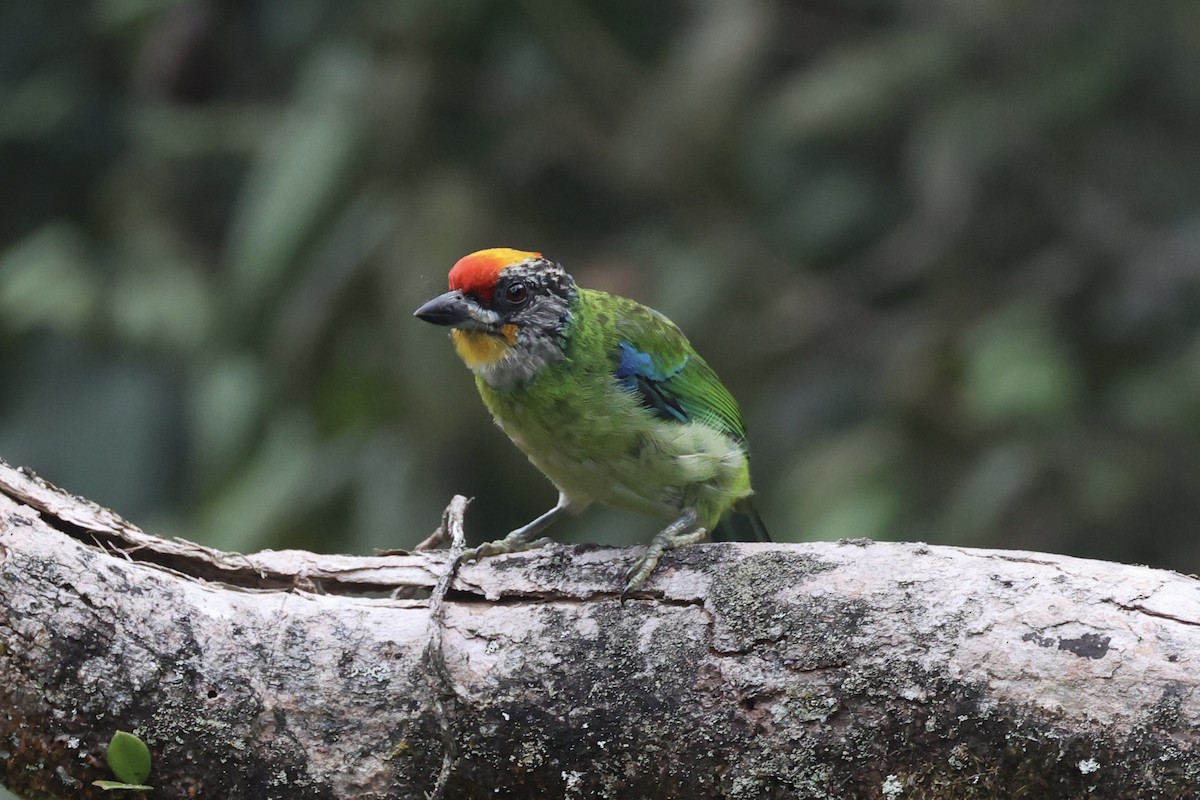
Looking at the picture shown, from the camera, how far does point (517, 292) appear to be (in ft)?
10.5

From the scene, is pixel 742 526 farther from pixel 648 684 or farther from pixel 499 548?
pixel 648 684

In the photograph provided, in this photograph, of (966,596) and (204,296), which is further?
(204,296)

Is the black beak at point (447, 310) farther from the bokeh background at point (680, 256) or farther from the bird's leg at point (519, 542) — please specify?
the bokeh background at point (680, 256)

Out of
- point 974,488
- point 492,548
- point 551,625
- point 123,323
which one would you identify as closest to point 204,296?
point 123,323

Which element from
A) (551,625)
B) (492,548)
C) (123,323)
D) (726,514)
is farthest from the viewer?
(123,323)

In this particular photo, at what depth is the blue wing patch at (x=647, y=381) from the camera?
3.17 m

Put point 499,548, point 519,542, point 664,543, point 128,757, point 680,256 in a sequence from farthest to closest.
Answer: point 680,256
point 519,542
point 499,548
point 664,543
point 128,757

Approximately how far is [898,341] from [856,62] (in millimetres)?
1360

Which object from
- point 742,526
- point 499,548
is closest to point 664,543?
point 499,548

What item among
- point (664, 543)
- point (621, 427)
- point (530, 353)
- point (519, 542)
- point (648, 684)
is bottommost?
point (648, 684)

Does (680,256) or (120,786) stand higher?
(680,256)

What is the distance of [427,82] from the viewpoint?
6453mm

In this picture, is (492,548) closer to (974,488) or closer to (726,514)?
(726,514)

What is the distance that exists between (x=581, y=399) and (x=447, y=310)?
0.38 meters
